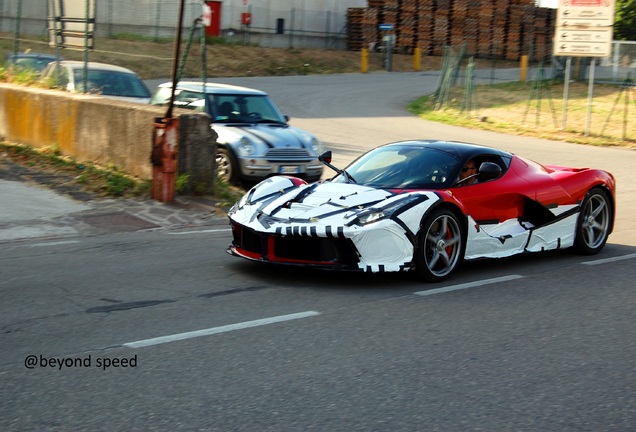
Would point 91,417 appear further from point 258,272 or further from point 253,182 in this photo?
point 253,182

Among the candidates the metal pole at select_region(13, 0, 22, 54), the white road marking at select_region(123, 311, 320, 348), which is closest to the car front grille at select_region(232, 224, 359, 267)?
the white road marking at select_region(123, 311, 320, 348)

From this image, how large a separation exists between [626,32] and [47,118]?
165ft

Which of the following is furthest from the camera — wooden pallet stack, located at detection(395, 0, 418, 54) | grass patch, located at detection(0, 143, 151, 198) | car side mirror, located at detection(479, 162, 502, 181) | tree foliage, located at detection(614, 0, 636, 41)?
tree foliage, located at detection(614, 0, 636, 41)

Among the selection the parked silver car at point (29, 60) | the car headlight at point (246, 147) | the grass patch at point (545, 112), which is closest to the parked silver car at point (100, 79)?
the parked silver car at point (29, 60)

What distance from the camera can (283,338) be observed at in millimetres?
5926

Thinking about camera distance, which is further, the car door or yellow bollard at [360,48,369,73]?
yellow bollard at [360,48,369,73]

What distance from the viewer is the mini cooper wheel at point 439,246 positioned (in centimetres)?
762

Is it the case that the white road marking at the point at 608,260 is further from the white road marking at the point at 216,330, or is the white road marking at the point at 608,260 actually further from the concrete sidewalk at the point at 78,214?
the concrete sidewalk at the point at 78,214

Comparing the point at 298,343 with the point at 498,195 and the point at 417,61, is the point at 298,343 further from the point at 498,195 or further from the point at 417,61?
the point at 417,61

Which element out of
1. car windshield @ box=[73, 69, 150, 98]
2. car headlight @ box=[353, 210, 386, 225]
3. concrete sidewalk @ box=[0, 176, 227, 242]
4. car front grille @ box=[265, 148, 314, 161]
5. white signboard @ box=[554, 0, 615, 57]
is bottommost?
concrete sidewalk @ box=[0, 176, 227, 242]

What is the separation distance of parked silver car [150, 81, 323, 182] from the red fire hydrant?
196cm

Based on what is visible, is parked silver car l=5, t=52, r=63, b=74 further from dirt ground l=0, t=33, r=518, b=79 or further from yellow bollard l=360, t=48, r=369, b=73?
yellow bollard l=360, t=48, r=369, b=73

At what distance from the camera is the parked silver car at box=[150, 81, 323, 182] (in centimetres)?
1334

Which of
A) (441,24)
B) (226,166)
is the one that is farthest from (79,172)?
(441,24)
